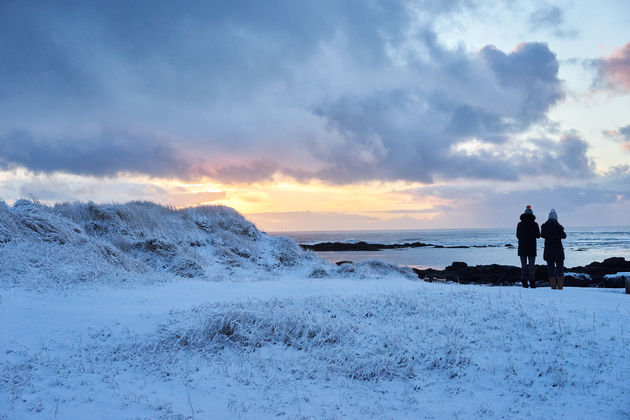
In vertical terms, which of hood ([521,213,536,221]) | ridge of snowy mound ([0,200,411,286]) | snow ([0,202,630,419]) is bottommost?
snow ([0,202,630,419])

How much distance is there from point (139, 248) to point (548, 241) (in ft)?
60.4

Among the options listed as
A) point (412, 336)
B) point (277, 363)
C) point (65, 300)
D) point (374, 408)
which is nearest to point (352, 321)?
point (412, 336)

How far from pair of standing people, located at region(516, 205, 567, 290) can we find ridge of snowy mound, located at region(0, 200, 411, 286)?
28.5 feet

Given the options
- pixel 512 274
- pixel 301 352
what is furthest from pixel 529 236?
pixel 512 274

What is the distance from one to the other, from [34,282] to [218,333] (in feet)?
24.4

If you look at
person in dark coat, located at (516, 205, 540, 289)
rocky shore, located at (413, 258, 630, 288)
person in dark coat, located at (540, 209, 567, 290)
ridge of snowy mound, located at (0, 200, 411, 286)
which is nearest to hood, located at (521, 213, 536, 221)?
person in dark coat, located at (516, 205, 540, 289)

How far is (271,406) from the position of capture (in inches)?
257

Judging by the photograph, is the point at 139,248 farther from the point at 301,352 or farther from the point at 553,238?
the point at 553,238

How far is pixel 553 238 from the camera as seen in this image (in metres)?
13.9

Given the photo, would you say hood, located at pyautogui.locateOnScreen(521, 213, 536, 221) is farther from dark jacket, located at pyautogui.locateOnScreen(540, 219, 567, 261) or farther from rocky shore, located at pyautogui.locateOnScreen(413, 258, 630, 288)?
rocky shore, located at pyautogui.locateOnScreen(413, 258, 630, 288)

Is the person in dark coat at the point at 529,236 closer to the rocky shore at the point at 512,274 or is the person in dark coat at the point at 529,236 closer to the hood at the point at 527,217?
the hood at the point at 527,217

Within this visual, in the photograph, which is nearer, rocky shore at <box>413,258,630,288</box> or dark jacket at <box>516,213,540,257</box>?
dark jacket at <box>516,213,540,257</box>

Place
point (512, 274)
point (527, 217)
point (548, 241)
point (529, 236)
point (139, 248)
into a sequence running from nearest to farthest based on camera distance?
1. point (548, 241)
2. point (529, 236)
3. point (527, 217)
4. point (139, 248)
5. point (512, 274)

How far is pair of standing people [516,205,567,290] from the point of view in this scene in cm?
1388
